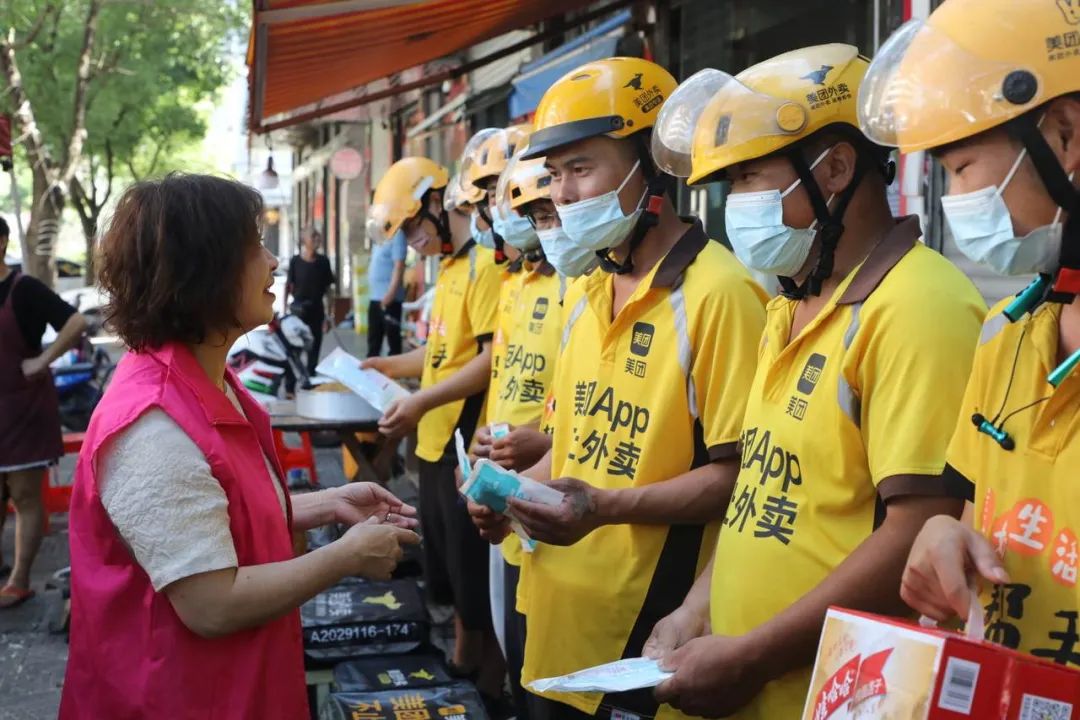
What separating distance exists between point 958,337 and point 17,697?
4.86 metres

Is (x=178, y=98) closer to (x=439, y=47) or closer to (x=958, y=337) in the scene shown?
(x=439, y=47)

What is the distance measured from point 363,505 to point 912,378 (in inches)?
51.5

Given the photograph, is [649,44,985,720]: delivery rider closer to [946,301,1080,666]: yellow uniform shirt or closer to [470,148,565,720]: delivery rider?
[946,301,1080,666]: yellow uniform shirt

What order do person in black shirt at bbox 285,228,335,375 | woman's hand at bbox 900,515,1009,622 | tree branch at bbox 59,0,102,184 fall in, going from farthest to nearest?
tree branch at bbox 59,0,102,184 < person in black shirt at bbox 285,228,335,375 < woman's hand at bbox 900,515,1009,622

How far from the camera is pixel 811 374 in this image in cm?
229

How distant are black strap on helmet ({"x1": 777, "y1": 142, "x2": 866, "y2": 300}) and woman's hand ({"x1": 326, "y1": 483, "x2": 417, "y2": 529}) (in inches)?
41.6

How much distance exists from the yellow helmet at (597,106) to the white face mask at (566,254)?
1.19 feet

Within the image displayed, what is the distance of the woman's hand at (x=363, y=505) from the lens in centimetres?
273

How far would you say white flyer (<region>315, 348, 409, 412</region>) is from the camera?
5566 millimetres

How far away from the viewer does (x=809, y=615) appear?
2.21 metres

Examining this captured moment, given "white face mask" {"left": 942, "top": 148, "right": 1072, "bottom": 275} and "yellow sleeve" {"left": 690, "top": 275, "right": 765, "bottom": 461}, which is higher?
"white face mask" {"left": 942, "top": 148, "right": 1072, "bottom": 275}

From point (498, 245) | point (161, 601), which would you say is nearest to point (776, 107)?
point (161, 601)

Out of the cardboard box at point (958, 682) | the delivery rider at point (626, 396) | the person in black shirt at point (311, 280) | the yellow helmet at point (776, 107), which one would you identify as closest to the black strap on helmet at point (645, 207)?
the delivery rider at point (626, 396)

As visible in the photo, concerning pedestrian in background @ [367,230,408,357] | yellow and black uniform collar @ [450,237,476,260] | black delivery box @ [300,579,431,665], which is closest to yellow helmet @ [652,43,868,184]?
black delivery box @ [300,579,431,665]
